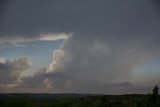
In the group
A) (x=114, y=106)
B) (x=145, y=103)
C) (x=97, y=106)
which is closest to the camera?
(x=145, y=103)

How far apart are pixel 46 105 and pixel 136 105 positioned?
7.14 metres

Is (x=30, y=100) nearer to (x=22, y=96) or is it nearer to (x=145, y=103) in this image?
(x=22, y=96)

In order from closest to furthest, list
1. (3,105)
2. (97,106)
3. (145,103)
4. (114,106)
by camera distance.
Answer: (3,105), (145,103), (97,106), (114,106)

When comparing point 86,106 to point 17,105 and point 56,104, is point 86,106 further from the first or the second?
point 17,105

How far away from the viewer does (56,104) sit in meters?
28.3

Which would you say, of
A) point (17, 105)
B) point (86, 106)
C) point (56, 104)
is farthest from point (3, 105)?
point (86, 106)

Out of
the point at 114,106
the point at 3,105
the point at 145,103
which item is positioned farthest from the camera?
the point at 114,106

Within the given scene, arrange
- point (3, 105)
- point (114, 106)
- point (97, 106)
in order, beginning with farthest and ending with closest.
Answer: point (114, 106)
point (97, 106)
point (3, 105)

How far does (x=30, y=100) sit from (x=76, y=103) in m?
3.93

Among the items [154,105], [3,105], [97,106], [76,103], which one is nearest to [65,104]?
[76,103]

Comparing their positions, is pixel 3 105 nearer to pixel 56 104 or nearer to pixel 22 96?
pixel 22 96

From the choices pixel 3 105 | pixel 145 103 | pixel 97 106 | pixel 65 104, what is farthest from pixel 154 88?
pixel 3 105

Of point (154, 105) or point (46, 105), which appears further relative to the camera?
point (46, 105)

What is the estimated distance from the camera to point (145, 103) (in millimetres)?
26844
